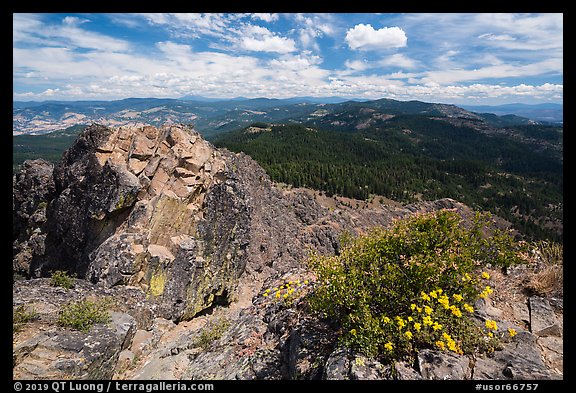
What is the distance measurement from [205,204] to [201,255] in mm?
4577

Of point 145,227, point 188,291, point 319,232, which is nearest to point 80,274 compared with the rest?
point 145,227

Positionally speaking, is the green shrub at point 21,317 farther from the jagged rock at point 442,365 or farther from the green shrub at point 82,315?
the jagged rock at point 442,365

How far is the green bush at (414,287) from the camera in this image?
5492 mm

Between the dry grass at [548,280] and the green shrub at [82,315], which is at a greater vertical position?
the dry grass at [548,280]

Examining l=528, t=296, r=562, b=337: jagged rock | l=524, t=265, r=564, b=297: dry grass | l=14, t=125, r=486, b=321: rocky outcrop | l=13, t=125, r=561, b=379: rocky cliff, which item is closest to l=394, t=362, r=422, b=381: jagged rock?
l=13, t=125, r=561, b=379: rocky cliff

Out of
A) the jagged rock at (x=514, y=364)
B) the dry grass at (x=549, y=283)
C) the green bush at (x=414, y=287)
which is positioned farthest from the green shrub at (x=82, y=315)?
the dry grass at (x=549, y=283)

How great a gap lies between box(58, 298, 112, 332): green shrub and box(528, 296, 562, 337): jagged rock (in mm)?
13653

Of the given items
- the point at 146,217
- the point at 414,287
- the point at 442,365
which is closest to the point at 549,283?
the point at 414,287

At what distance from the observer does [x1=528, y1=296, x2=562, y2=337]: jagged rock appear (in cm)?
646

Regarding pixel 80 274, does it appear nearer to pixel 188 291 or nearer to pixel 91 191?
pixel 91 191

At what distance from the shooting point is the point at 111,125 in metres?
24.6

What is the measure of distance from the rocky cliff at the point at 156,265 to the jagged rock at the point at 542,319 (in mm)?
1867

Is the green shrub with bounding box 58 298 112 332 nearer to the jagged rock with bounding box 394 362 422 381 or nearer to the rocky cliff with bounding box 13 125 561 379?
the rocky cliff with bounding box 13 125 561 379

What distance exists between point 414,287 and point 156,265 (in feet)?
→ 58.9
